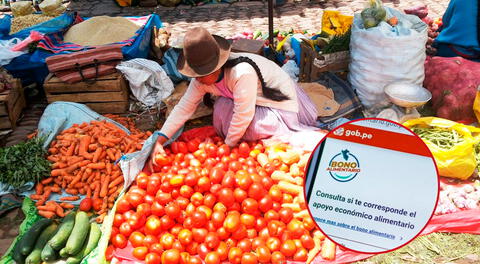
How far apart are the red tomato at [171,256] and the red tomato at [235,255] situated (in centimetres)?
37

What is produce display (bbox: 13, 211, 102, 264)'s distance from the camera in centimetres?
271

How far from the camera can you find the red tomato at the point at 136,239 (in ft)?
9.12

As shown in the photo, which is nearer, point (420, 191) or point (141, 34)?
point (420, 191)

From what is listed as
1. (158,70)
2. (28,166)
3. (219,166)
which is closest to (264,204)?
(219,166)

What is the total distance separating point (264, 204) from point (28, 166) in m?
2.24

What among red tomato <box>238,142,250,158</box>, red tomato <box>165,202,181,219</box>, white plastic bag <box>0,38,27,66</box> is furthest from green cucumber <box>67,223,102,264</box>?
white plastic bag <box>0,38,27,66</box>

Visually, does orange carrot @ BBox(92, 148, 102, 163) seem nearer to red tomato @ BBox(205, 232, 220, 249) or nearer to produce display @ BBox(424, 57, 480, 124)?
red tomato @ BBox(205, 232, 220, 249)

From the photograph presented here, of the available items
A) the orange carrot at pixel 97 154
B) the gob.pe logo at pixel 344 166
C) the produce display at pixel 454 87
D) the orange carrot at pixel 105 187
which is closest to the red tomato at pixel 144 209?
the orange carrot at pixel 105 187

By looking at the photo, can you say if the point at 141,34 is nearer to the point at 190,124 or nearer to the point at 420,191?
the point at 190,124

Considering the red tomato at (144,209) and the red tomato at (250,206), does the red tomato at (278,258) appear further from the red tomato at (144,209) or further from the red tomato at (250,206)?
the red tomato at (144,209)

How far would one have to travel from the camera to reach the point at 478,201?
3.07 meters

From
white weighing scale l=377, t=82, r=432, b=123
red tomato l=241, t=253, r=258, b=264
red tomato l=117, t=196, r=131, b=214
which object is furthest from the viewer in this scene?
white weighing scale l=377, t=82, r=432, b=123

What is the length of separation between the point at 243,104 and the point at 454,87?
2.49 m

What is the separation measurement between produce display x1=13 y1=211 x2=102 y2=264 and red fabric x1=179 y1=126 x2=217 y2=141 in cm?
134
